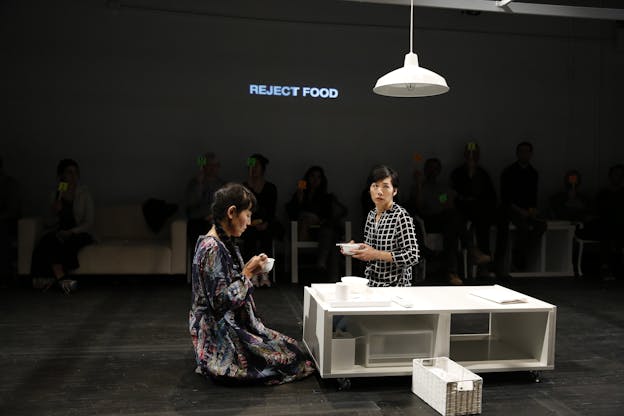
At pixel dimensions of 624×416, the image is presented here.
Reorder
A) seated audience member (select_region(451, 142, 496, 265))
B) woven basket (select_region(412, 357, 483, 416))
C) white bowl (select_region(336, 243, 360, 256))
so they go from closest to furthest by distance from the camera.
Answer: woven basket (select_region(412, 357, 483, 416)) → white bowl (select_region(336, 243, 360, 256)) → seated audience member (select_region(451, 142, 496, 265))

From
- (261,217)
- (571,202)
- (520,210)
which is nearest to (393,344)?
(261,217)

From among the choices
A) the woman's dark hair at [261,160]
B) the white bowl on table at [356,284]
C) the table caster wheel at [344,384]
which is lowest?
the table caster wheel at [344,384]

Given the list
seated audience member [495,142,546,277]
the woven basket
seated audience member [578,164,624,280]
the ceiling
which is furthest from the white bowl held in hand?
seated audience member [578,164,624,280]

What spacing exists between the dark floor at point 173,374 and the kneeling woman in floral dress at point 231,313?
111 millimetres

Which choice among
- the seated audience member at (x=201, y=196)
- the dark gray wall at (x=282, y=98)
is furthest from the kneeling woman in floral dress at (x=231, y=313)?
the dark gray wall at (x=282, y=98)

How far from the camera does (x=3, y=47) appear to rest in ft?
22.9

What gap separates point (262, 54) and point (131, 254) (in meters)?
2.88

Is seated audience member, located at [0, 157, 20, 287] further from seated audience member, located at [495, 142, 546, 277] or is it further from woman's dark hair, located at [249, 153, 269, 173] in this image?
seated audience member, located at [495, 142, 546, 277]

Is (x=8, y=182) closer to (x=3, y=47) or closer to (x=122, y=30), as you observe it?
(x=3, y=47)

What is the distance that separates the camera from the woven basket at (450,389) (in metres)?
2.94

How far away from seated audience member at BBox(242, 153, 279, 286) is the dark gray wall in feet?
2.33

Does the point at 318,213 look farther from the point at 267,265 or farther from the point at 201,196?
the point at 267,265

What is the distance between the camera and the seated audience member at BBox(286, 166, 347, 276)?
263 inches

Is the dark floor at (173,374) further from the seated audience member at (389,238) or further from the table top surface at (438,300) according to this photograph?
the seated audience member at (389,238)
